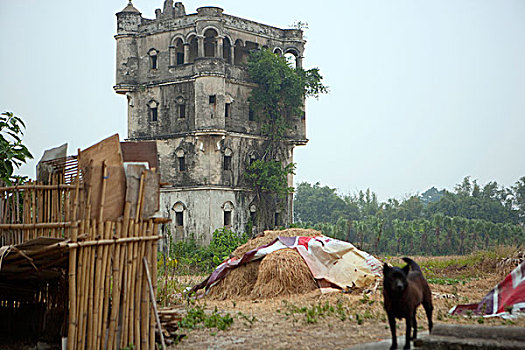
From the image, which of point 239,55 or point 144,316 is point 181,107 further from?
point 144,316

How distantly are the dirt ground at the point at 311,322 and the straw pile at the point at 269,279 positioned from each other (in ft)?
1.48

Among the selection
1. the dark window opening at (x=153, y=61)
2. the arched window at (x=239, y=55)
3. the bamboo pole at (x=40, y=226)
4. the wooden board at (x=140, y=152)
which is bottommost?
the bamboo pole at (x=40, y=226)

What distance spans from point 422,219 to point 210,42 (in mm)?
20945

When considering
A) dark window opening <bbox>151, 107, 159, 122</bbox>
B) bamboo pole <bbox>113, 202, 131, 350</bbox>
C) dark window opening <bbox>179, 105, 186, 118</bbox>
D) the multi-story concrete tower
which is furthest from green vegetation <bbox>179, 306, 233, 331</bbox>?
dark window opening <bbox>151, 107, 159, 122</bbox>

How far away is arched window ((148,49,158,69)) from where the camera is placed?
29.0 m

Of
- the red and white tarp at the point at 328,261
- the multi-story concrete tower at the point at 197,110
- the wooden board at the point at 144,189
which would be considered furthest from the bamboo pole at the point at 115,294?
the multi-story concrete tower at the point at 197,110

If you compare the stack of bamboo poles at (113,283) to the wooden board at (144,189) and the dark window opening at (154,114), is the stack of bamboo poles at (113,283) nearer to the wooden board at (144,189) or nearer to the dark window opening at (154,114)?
the wooden board at (144,189)

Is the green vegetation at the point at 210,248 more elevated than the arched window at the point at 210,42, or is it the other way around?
the arched window at the point at 210,42

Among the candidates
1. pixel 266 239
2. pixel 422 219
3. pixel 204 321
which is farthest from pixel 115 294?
pixel 422 219

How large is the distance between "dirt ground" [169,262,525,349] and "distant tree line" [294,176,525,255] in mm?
8528

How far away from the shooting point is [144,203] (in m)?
7.48

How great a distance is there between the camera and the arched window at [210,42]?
28766mm

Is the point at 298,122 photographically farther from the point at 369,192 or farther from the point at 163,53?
the point at 369,192

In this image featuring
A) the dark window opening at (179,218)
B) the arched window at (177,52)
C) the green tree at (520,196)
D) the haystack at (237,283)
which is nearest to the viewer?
the haystack at (237,283)
